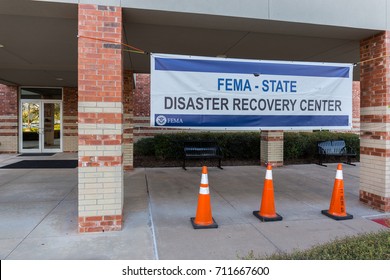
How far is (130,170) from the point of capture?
9.59 m

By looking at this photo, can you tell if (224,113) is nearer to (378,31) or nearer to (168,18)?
(168,18)

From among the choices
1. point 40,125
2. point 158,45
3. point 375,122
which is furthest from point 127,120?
point 40,125

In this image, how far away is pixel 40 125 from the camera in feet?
47.5

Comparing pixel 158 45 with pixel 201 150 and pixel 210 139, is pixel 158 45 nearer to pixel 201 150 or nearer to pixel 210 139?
pixel 201 150

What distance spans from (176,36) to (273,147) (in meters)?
5.90

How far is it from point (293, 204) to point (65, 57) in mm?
6686

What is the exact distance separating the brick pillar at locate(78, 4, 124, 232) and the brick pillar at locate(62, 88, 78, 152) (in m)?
11.1

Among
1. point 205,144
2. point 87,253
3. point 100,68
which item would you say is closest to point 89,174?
point 87,253

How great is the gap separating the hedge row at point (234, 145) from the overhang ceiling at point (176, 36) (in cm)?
361

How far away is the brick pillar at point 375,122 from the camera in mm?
5566

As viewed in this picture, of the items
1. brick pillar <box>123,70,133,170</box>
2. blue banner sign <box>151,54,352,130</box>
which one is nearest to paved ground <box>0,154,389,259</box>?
brick pillar <box>123,70,133,170</box>

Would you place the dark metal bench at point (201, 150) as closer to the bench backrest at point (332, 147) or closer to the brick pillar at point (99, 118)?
the bench backrest at point (332, 147)

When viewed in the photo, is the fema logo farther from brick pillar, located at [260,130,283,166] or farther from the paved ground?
brick pillar, located at [260,130,283,166]

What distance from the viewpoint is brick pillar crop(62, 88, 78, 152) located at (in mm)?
14633
